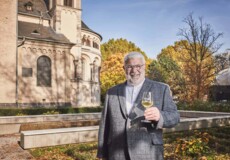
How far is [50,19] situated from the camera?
34031mm

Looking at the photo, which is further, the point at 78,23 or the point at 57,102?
the point at 78,23

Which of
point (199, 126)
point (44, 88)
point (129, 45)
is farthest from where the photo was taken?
point (129, 45)

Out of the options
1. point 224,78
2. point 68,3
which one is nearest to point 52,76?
point 68,3

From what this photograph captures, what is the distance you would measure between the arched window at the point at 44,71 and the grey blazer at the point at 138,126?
26284mm

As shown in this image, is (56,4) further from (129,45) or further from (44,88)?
(129,45)

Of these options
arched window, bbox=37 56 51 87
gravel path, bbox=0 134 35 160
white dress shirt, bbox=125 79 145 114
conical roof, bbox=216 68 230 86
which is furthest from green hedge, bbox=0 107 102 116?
conical roof, bbox=216 68 230 86

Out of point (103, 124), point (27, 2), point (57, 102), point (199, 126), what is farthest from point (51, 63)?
point (103, 124)

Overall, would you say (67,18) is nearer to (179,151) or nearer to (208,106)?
(208,106)

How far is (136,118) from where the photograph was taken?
2852 mm

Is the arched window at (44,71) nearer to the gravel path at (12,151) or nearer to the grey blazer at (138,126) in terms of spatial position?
the gravel path at (12,151)

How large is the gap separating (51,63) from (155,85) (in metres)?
27.1

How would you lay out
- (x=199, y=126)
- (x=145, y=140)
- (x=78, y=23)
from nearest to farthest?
(x=145, y=140) → (x=199, y=126) → (x=78, y=23)

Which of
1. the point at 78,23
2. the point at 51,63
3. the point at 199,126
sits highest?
the point at 78,23

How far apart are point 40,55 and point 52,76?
8.97ft
